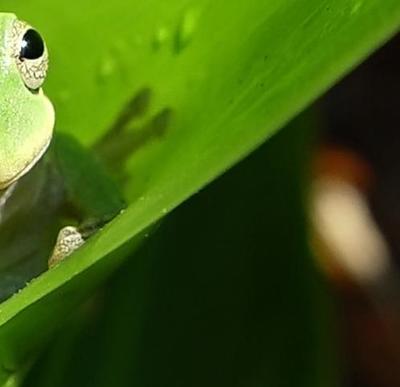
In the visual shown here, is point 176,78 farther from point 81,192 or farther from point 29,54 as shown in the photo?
point 81,192

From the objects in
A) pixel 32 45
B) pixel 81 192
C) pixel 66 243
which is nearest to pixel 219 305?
pixel 81 192

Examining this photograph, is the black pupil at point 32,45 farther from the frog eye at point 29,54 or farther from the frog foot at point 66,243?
the frog foot at point 66,243

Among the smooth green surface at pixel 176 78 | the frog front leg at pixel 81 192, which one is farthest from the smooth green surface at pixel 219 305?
the smooth green surface at pixel 176 78

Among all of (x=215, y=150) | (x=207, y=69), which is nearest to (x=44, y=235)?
(x=207, y=69)

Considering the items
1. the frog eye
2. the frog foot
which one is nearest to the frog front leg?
the frog foot

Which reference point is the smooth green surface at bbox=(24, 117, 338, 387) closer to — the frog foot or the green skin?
the green skin

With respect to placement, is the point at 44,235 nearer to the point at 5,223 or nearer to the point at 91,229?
the point at 5,223
